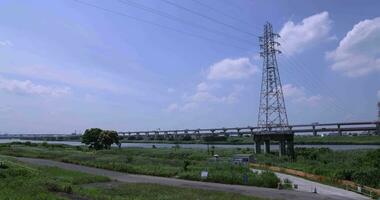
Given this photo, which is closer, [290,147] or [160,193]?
[160,193]

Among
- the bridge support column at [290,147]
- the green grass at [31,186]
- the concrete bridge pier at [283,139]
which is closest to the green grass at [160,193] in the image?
the green grass at [31,186]

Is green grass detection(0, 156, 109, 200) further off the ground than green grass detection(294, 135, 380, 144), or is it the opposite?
green grass detection(294, 135, 380, 144)

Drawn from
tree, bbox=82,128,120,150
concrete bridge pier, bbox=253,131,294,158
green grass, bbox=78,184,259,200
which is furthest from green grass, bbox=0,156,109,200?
tree, bbox=82,128,120,150

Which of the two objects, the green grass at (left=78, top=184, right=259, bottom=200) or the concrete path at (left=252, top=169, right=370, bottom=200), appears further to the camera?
the concrete path at (left=252, top=169, right=370, bottom=200)

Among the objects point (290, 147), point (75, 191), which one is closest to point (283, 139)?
point (290, 147)

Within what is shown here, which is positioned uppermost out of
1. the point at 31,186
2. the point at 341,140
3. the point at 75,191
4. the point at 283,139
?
the point at 341,140

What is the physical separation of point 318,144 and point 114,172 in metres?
116

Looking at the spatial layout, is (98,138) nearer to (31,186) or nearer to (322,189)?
(322,189)

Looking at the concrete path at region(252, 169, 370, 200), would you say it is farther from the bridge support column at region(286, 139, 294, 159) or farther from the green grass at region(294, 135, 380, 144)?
the green grass at region(294, 135, 380, 144)

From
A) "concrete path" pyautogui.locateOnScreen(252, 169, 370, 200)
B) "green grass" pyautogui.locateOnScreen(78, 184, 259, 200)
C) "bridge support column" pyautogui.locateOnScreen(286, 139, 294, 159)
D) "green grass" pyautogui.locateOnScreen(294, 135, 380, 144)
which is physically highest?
"green grass" pyautogui.locateOnScreen(294, 135, 380, 144)

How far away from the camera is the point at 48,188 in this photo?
28.1 meters

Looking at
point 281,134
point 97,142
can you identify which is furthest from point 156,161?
point 97,142

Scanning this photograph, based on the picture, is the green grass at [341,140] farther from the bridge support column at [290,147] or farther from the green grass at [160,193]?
the green grass at [160,193]

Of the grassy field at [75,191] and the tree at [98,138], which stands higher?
the tree at [98,138]
